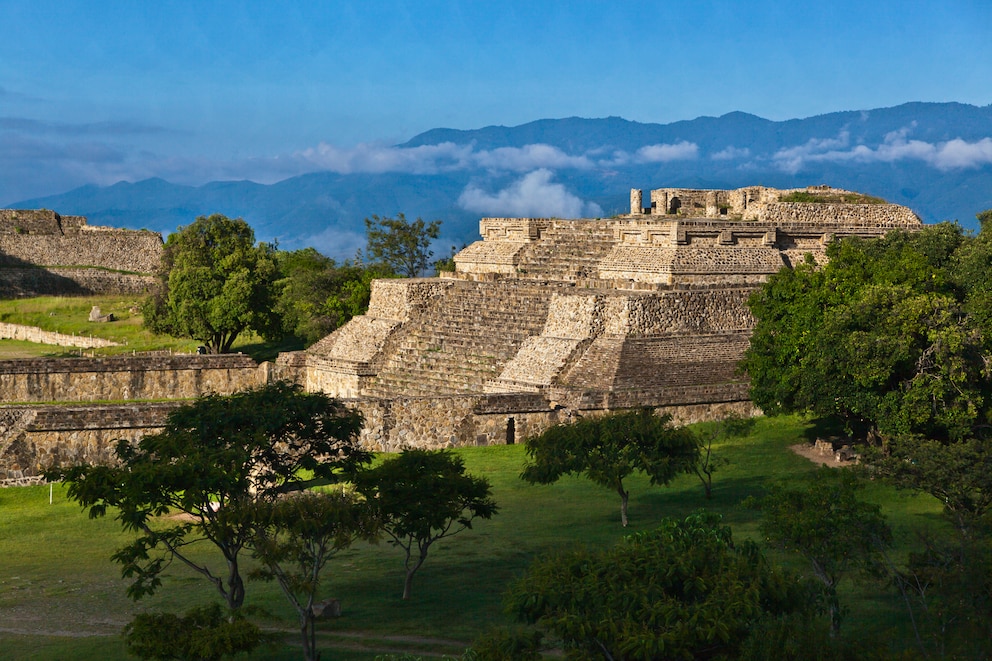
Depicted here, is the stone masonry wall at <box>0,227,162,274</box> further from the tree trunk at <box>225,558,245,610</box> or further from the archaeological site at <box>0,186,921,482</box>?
the tree trunk at <box>225,558,245,610</box>

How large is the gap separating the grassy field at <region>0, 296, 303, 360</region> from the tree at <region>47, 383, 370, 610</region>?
22641 mm

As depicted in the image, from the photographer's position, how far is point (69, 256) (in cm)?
5988

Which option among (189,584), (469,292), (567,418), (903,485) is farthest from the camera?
(469,292)

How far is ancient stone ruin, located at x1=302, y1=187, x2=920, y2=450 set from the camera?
27.5 meters

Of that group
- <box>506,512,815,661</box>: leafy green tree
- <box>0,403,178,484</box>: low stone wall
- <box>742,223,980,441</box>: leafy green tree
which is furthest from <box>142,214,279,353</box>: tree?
<box>506,512,815,661</box>: leafy green tree

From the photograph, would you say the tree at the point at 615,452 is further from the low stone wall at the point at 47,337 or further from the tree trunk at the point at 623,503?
the low stone wall at the point at 47,337

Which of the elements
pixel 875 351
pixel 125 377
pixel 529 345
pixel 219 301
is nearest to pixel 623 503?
pixel 875 351

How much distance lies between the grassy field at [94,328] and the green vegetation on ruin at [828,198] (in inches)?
597

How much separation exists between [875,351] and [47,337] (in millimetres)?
29755

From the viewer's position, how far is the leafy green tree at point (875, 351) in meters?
23.0

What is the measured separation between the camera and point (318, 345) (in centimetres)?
3519

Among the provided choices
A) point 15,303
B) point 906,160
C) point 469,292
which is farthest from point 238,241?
point 906,160

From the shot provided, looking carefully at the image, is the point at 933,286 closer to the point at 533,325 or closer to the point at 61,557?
the point at 533,325

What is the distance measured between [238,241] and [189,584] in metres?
28.2
